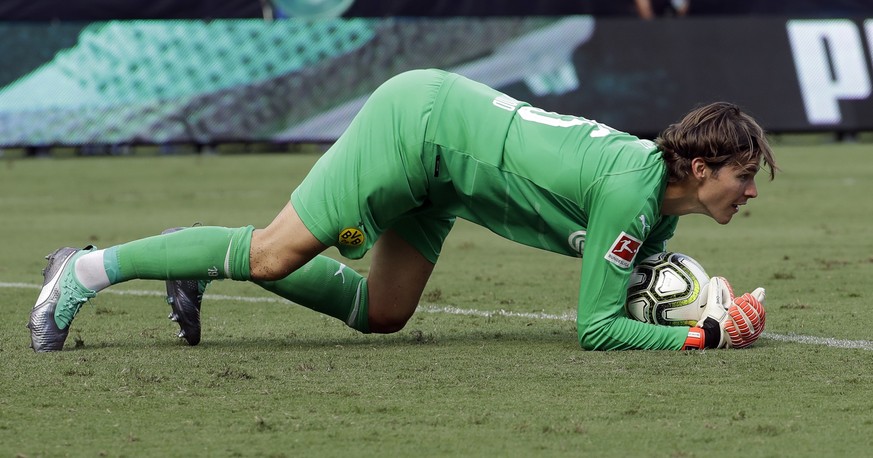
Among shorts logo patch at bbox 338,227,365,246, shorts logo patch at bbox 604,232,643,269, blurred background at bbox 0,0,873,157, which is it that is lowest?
blurred background at bbox 0,0,873,157

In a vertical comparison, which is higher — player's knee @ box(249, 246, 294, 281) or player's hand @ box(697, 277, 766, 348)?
player's knee @ box(249, 246, 294, 281)

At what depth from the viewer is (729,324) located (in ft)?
16.9

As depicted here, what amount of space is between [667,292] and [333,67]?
1326 centimetres

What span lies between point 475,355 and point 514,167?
0.77 metres

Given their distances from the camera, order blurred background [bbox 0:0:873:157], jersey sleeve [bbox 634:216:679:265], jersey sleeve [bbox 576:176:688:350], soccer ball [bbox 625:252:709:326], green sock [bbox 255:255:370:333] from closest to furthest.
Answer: jersey sleeve [bbox 576:176:688:350], soccer ball [bbox 625:252:709:326], jersey sleeve [bbox 634:216:679:265], green sock [bbox 255:255:370:333], blurred background [bbox 0:0:873:157]

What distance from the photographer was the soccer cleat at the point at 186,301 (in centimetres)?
536

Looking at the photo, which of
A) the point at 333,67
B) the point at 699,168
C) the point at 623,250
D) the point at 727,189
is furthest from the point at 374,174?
the point at 333,67

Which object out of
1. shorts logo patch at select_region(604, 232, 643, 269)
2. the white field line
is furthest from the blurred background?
shorts logo patch at select_region(604, 232, 643, 269)

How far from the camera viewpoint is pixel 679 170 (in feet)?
16.3

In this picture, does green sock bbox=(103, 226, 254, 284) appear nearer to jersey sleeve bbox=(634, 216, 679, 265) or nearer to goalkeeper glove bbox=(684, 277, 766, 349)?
jersey sleeve bbox=(634, 216, 679, 265)

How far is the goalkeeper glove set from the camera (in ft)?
16.9

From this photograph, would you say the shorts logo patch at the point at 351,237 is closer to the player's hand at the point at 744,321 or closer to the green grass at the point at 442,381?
the green grass at the point at 442,381

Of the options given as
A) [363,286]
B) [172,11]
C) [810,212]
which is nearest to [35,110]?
[172,11]

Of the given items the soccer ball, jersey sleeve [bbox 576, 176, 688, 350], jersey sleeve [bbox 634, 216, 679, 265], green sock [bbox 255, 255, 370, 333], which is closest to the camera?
jersey sleeve [bbox 576, 176, 688, 350]
